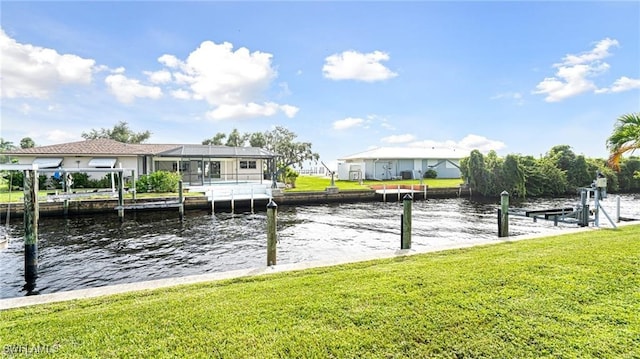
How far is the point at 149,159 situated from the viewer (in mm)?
24391

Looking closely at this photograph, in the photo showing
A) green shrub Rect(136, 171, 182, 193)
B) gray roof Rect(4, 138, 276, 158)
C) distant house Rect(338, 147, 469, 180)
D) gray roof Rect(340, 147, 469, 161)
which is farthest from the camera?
gray roof Rect(340, 147, 469, 161)

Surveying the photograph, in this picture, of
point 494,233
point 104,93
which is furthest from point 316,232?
point 104,93

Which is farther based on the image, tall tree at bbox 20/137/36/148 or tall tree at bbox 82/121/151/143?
tall tree at bbox 82/121/151/143

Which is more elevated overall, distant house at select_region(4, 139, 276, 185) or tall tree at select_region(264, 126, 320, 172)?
tall tree at select_region(264, 126, 320, 172)

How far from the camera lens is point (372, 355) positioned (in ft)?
7.83

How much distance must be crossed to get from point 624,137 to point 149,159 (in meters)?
26.1

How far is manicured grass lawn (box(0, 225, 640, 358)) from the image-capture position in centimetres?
248

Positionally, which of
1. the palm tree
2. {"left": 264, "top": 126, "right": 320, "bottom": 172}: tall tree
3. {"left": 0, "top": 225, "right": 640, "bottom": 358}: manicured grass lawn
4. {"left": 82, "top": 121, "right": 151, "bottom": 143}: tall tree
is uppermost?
{"left": 82, "top": 121, "right": 151, "bottom": 143}: tall tree

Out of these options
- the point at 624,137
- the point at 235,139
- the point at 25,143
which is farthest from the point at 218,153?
the point at 25,143

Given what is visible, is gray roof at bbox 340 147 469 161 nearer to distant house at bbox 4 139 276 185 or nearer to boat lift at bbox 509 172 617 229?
distant house at bbox 4 139 276 185

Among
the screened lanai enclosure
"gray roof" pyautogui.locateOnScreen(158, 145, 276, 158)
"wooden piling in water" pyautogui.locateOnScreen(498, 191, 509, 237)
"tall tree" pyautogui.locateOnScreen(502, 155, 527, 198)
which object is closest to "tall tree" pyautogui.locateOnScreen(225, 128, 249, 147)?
the screened lanai enclosure

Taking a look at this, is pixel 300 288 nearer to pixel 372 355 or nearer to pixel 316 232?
pixel 372 355

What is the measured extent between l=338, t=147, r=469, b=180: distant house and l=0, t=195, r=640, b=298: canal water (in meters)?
16.0

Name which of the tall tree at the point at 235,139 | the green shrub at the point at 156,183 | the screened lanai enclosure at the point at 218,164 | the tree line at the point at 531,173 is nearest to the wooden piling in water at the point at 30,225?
the green shrub at the point at 156,183
